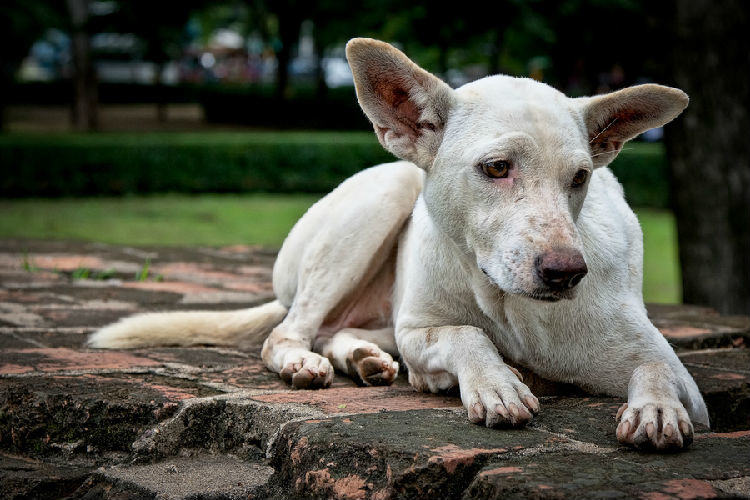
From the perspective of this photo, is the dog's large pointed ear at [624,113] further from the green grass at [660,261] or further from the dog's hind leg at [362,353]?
the green grass at [660,261]

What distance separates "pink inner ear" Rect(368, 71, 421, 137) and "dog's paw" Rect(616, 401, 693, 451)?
1.11 m

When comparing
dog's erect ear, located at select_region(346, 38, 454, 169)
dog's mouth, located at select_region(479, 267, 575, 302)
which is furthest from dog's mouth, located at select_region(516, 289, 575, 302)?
dog's erect ear, located at select_region(346, 38, 454, 169)

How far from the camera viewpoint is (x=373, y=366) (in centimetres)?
315

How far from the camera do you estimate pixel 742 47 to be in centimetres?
631

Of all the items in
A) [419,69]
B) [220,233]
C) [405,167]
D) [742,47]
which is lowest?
[220,233]

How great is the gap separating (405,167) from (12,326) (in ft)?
5.96

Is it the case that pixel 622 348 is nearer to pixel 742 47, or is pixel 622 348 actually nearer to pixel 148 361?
pixel 148 361

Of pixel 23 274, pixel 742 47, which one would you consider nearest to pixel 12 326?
pixel 23 274

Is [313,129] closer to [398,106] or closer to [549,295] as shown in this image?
[398,106]

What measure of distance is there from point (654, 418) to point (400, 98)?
4.08 feet

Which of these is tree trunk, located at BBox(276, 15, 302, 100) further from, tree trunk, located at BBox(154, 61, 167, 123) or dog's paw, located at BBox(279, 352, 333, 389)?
dog's paw, located at BBox(279, 352, 333, 389)

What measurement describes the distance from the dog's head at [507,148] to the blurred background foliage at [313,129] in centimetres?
87

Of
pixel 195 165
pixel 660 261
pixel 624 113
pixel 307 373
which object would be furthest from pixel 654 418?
pixel 195 165

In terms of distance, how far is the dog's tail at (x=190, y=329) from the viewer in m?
3.69
